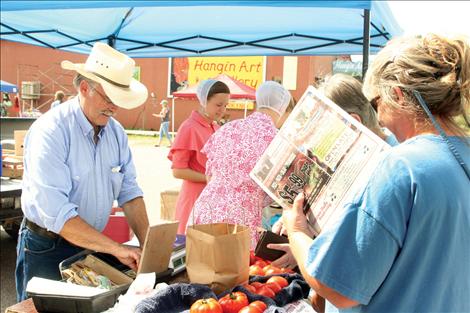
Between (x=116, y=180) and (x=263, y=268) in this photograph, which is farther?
(x=116, y=180)

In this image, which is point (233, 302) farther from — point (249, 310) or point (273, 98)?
point (273, 98)

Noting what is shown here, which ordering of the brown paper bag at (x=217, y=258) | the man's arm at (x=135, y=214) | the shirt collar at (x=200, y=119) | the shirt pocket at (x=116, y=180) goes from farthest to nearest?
the shirt collar at (x=200, y=119) → the man's arm at (x=135, y=214) → the shirt pocket at (x=116, y=180) → the brown paper bag at (x=217, y=258)

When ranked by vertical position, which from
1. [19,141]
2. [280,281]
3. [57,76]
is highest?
[280,281]

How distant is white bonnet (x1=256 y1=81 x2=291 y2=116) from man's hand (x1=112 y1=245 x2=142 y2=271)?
1.43 meters

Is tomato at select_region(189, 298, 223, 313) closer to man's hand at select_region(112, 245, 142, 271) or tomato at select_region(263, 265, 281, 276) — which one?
tomato at select_region(263, 265, 281, 276)

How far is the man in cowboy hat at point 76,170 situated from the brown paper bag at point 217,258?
17.2 inches

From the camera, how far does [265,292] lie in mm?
1792

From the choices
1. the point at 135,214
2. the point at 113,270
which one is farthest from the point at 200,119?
the point at 113,270

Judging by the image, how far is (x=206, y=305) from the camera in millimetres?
1558

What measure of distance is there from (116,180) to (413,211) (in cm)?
181

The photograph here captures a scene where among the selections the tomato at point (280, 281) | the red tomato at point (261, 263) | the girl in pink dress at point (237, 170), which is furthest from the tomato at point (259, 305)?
the girl in pink dress at point (237, 170)

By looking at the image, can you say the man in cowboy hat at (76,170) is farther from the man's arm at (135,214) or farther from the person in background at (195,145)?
the person in background at (195,145)

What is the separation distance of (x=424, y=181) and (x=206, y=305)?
0.82 metres

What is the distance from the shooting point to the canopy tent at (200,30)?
5496mm
